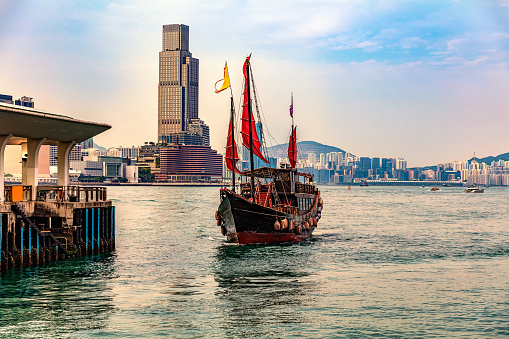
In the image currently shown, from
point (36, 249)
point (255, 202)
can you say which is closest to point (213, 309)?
point (36, 249)

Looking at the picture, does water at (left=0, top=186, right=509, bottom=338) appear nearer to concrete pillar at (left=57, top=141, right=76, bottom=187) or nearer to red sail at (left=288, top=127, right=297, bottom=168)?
concrete pillar at (left=57, top=141, right=76, bottom=187)

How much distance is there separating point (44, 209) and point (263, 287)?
1602 cm

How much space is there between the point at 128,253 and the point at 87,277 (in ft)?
43.1

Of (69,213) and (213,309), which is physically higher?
(69,213)

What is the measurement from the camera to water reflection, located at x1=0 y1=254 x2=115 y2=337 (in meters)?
24.0

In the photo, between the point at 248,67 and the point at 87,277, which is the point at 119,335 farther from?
the point at 248,67

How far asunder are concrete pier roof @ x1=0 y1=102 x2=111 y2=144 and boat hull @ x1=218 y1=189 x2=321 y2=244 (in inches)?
500

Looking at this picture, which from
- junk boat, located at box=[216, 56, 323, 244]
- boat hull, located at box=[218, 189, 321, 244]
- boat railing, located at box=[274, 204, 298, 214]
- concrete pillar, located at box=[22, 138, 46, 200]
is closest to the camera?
concrete pillar, located at box=[22, 138, 46, 200]

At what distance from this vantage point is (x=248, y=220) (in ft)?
174

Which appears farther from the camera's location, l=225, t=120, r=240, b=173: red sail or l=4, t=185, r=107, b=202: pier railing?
l=225, t=120, r=240, b=173: red sail

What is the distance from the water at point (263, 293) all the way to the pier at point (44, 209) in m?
1.25

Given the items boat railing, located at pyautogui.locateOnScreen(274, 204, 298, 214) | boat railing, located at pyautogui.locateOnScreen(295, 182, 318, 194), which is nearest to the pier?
boat railing, located at pyautogui.locateOnScreen(274, 204, 298, 214)

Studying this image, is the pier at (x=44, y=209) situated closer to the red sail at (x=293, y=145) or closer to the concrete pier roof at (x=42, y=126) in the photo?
the concrete pier roof at (x=42, y=126)

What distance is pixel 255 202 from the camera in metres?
56.6
